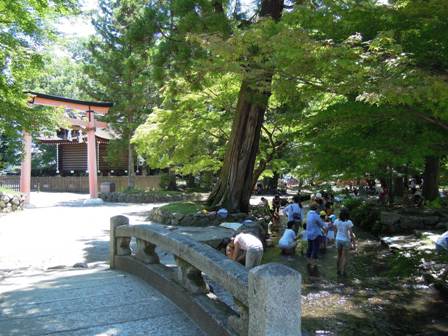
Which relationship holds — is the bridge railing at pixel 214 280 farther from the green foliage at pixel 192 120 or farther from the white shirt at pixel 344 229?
the green foliage at pixel 192 120

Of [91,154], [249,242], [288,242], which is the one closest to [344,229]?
[288,242]

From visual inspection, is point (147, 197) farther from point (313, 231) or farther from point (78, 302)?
point (78, 302)

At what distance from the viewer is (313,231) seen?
11812 millimetres

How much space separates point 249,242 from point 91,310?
383cm

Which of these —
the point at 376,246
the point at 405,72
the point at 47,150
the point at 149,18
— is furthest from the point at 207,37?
the point at 47,150

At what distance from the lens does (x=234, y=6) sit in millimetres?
15930

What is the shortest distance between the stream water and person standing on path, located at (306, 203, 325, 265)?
33 centimetres

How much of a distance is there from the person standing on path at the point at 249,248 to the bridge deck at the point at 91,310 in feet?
6.77

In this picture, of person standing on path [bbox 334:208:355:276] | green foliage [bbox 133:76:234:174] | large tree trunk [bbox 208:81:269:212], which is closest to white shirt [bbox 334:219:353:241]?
person standing on path [bbox 334:208:355:276]

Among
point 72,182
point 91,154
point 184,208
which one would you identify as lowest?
point 184,208

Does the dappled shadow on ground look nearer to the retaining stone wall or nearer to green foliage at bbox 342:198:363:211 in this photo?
green foliage at bbox 342:198:363:211

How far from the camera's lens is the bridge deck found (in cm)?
438

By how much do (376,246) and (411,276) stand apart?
4625mm

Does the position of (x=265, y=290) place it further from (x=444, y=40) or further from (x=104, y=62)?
(x=104, y=62)
